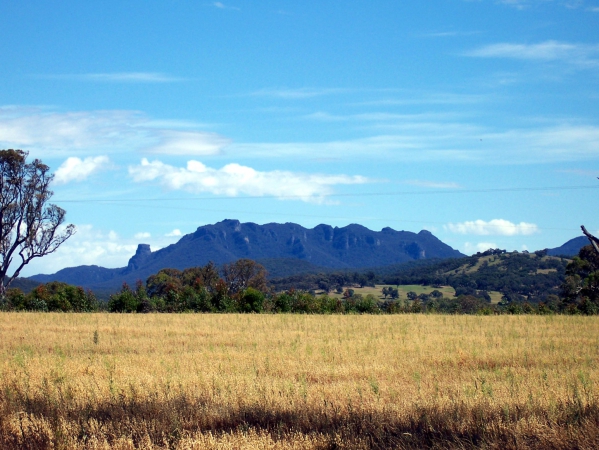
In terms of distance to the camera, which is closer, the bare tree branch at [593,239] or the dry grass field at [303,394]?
the bare tree branch at [593,239]

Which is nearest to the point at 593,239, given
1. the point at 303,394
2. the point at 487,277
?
the point at 303,394

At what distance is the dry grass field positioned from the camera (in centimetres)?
887

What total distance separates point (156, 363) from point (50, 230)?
51.6m

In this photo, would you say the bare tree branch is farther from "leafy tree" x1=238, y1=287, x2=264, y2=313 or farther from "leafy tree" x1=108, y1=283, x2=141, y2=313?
"leafy tree" x1=108, y1=283, x2=141, y2=313

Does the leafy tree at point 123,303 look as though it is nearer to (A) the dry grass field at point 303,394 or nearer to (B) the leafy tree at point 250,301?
(B) the leafy tree at point 250,301

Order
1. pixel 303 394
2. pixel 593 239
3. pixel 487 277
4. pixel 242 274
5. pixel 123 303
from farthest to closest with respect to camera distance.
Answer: pixel 487 277 < pixel 242 274 < pixel 123 303 < pixel 303 394 < pixel 593 239

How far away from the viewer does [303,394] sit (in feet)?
37.7

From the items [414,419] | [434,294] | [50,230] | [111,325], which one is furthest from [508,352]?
[434,294]

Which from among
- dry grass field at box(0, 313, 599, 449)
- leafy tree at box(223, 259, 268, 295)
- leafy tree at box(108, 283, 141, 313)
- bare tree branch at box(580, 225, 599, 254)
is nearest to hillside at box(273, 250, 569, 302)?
leafy tree at box(223, 259, 268, 295)

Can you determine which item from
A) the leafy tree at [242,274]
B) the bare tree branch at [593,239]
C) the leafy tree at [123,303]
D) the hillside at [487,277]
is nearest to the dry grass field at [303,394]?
the bare tree branch at [593,239]

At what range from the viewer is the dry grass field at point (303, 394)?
8.87m

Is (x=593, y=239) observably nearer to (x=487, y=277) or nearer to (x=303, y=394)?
(x=303, y=394)

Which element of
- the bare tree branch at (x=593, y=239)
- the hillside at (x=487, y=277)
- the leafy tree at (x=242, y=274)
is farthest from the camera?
the hillside at (x=487, y=277)

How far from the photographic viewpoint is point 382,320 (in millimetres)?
35062
